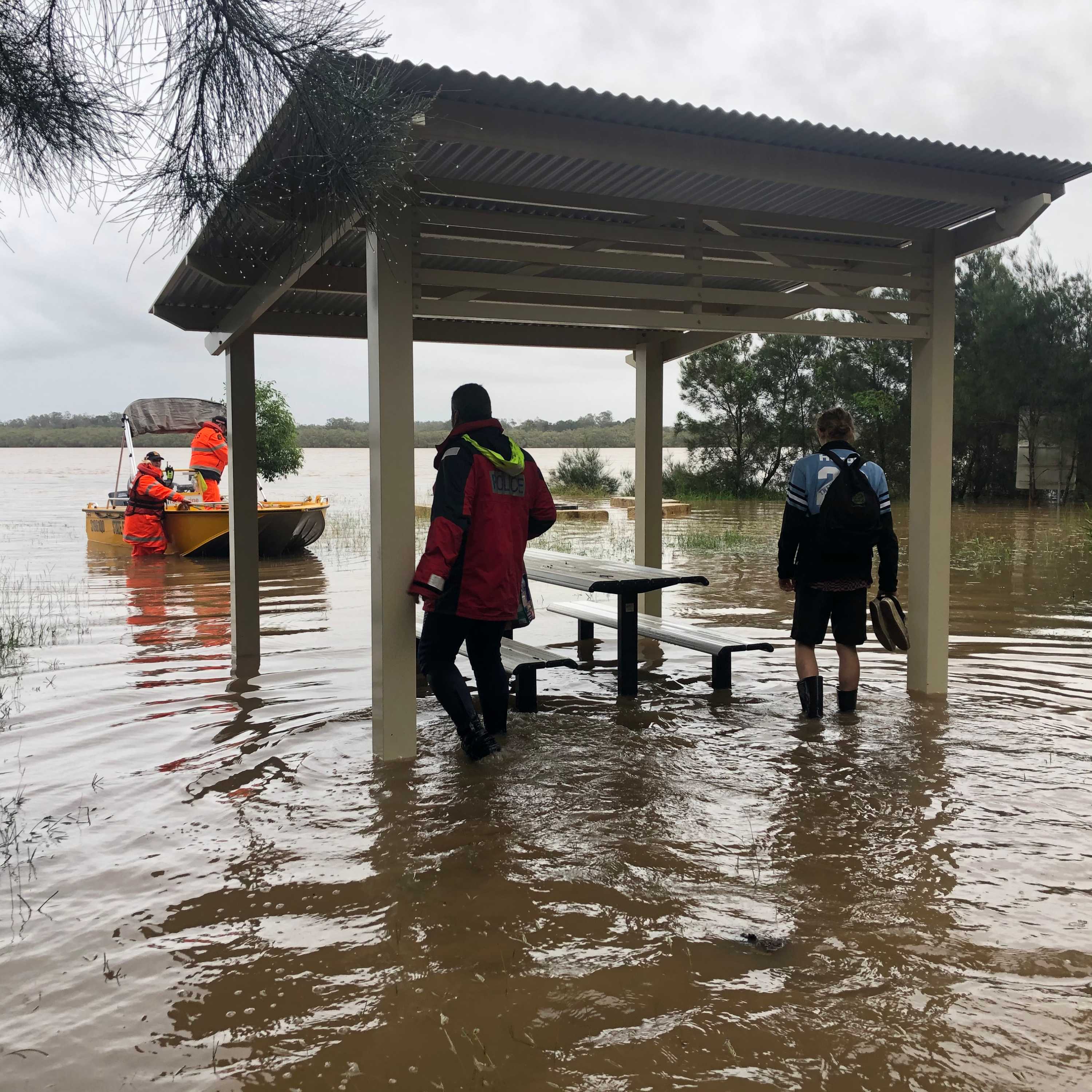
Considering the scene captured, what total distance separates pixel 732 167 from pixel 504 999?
4.39 meters

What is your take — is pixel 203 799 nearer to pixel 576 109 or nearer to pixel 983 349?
pixel 576 109

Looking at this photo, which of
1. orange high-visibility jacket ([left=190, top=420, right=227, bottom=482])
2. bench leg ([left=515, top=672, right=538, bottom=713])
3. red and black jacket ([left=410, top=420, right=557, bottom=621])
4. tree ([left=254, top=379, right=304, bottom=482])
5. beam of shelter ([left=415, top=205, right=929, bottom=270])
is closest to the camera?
red and black jacket ([left=410, top=420, right=557, bottom=621])

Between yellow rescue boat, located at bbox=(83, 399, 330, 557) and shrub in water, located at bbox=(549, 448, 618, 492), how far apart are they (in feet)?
57.2

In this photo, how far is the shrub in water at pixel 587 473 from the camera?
36031 millimetres

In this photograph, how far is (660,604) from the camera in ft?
32.0

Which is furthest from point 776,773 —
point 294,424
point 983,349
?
point 983,349

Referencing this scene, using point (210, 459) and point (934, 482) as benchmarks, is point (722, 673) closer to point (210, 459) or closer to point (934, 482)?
point (934, 482)

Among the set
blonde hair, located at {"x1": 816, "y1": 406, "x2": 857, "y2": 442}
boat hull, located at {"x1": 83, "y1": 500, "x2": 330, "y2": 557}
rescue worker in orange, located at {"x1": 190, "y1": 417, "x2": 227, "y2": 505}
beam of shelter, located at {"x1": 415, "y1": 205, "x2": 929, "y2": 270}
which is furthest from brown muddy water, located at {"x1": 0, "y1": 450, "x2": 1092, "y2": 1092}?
rescue worker in orange, located at {"x1": 190, "y1": 417, "x2": 227, "y2": 505}

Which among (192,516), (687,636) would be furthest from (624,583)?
(192,516)

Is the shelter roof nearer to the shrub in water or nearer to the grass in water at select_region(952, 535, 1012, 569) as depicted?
the grass in water at select_region(952, 535, 1012, 569)

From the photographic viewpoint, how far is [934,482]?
6.78m

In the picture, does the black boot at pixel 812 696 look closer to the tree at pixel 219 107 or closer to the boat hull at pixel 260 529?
the tree at pixel 219 107

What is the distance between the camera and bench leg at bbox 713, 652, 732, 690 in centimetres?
708

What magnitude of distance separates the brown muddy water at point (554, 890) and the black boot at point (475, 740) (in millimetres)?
105
